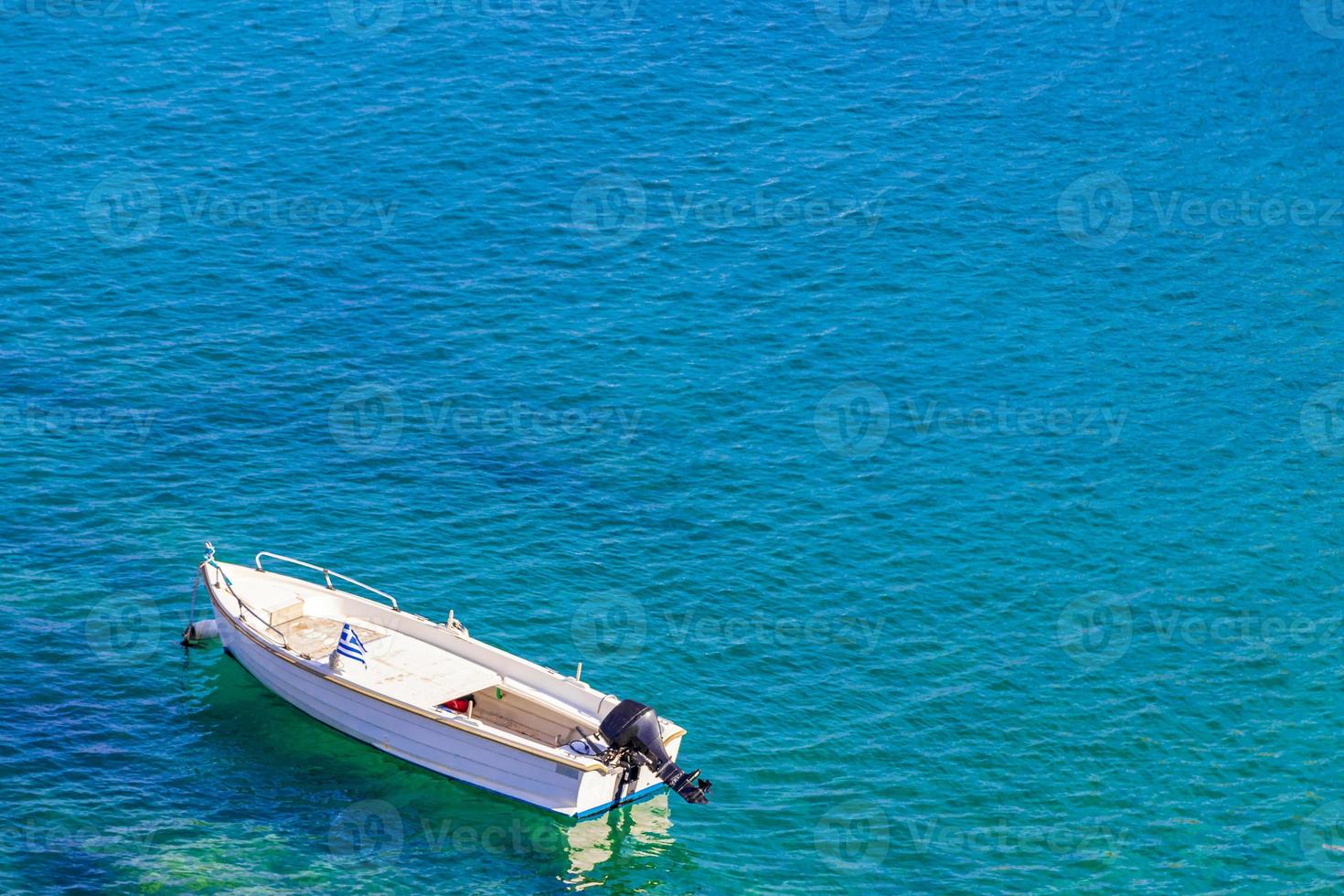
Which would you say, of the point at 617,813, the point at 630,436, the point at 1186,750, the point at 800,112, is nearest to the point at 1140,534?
the point at 1186,750

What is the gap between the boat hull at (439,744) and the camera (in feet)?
173

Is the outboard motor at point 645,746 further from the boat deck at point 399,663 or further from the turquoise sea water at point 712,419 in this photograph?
the boat deck at point 399,663

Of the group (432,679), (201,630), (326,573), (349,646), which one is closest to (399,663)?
(432,679)

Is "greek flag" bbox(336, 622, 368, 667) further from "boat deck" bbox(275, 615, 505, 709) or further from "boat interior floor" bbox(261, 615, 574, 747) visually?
"boat interior floor" bbox(261, 615, 574, 747)

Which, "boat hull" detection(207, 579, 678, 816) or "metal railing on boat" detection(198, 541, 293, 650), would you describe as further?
"metal railing on boat" detection(198, 541, 293, 650)

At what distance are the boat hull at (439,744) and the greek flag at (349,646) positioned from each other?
86 centimetres

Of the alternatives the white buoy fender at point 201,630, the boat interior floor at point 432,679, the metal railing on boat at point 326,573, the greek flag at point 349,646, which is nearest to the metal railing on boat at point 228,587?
the boat interior floor at point 432,679

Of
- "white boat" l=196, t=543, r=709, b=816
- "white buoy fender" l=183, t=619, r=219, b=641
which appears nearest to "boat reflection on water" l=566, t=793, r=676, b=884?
"white boat" l=196, t=543, r=709, b=816

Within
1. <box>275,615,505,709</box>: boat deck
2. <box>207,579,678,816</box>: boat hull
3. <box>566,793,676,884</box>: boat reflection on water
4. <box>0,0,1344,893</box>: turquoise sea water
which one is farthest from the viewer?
<box>275,615,505,709</box>: boat deck

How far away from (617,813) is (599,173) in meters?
43.5

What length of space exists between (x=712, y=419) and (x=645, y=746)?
2295 centimetres

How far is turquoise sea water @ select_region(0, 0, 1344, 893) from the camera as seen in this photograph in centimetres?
5381

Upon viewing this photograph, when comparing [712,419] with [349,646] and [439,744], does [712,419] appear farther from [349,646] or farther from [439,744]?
[439,744]

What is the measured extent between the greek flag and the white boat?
0.04m
